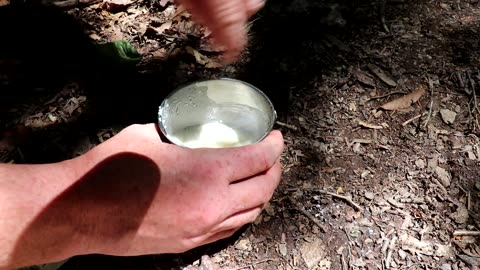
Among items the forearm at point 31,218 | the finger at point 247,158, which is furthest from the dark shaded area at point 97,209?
the finger at point 247,158

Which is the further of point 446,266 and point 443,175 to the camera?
point 443,175

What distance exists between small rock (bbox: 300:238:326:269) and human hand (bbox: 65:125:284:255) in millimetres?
340

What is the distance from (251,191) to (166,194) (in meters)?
0.19

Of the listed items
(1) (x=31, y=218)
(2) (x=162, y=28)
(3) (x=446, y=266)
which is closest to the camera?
(1) (x=31, y=218)

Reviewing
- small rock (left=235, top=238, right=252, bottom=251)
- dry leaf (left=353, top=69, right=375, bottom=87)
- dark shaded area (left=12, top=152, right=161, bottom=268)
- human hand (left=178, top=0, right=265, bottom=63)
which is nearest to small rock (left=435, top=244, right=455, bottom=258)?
small rock (left=235, top=238, right=252, bottom=251)

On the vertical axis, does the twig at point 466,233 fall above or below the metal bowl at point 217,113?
below

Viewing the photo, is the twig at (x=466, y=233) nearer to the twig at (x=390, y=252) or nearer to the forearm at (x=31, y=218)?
the twig at (x=390, y=252)

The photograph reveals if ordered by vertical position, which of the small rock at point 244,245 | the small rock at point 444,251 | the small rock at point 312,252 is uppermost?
the small rock at point 244,245

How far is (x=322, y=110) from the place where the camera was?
6.28ft

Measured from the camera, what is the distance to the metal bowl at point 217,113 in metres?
1.63

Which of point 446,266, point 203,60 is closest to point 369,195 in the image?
point 446,266

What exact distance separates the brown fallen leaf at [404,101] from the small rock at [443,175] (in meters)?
0.26

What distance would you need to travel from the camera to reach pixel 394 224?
164cm

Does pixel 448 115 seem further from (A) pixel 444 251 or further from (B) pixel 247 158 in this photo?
(B) pixel 247 158
